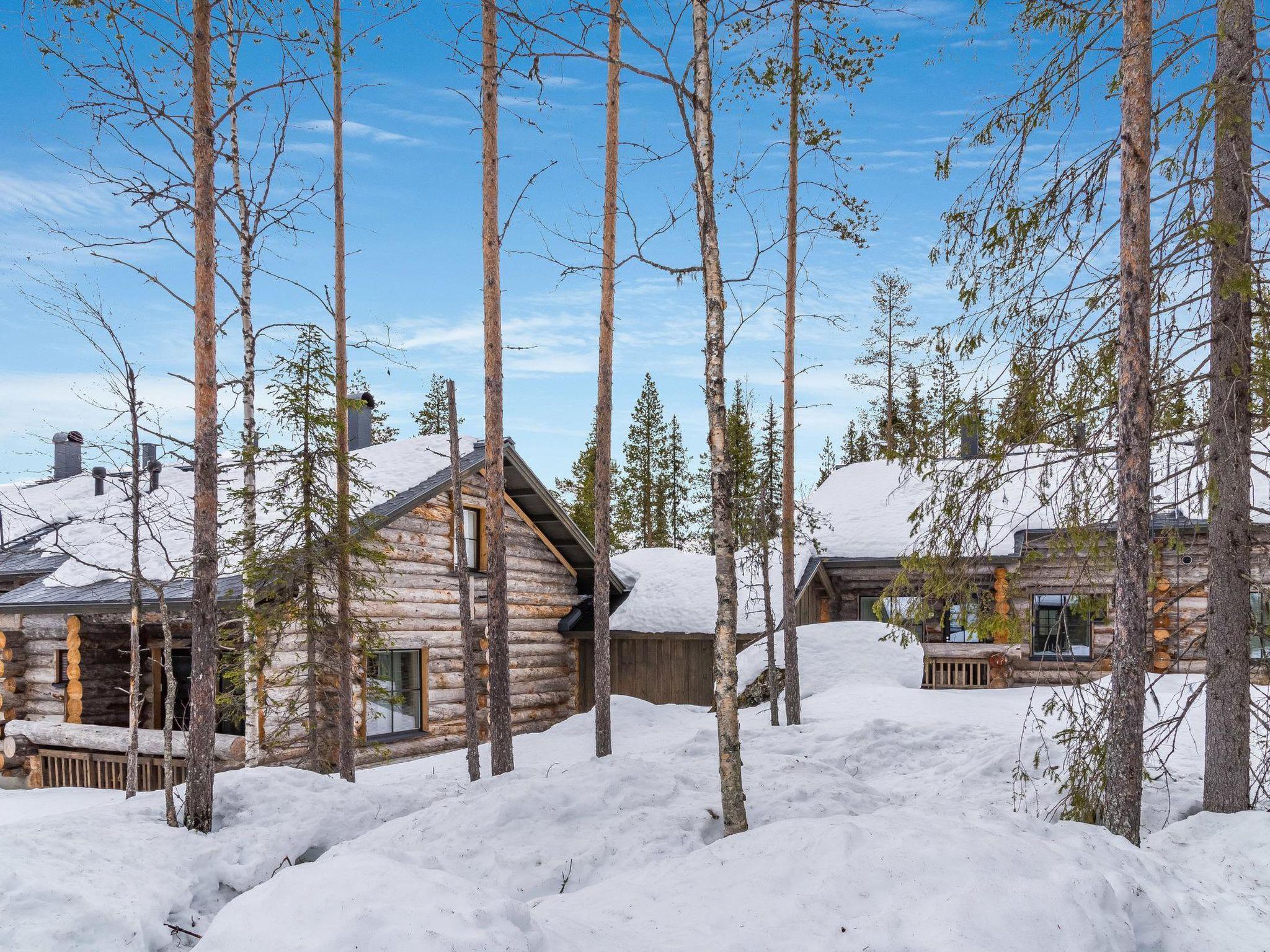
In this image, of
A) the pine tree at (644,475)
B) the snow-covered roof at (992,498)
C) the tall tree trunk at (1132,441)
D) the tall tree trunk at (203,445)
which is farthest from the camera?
the pine tree at (644,475)

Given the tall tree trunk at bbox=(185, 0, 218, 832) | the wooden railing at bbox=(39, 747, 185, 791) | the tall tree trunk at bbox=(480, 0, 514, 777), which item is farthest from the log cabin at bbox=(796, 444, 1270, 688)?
the wooden railing at bbox=(39, 747, 185, 791)

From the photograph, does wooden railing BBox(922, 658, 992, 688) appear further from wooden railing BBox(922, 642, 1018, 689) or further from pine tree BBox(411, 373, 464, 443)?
pine tree BBox(411, 373, 464, 443)

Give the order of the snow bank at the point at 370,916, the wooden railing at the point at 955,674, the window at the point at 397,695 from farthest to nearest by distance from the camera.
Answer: the wooden railing at the point at 955,674 → the window at the point at 397,695 → the snow bank at the point at 370,916

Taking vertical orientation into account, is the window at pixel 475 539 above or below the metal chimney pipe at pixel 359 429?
below

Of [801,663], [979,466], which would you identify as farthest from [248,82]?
[801,663]

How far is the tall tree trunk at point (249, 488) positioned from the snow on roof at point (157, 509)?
0.95ft

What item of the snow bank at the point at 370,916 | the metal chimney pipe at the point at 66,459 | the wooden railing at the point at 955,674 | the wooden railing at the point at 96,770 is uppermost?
the metal chimney pipe at the point at 66,459

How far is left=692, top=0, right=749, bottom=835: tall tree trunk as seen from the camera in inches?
279

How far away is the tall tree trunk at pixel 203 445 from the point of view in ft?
27.0

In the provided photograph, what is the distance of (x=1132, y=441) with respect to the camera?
6.60 m

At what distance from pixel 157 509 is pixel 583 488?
70.8 ft

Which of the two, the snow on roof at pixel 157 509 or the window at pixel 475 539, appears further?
the window at pixel 475 539

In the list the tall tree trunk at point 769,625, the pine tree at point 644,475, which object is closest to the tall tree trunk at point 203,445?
the tall tree trunk at point 769,625

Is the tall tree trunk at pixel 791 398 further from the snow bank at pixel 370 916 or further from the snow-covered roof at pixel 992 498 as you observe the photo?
the snow bank at pixel 370 916
